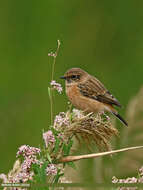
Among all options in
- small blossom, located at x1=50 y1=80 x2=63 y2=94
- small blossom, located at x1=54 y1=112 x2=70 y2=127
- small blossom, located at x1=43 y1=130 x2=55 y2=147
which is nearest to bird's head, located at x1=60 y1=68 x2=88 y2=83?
small blossom, located at x1=50 y1=80 x2=63 y2=94

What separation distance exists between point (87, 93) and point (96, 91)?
0.11m

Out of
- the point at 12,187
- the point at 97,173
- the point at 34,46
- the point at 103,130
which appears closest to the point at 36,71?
the point at 34,46

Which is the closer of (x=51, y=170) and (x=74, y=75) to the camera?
(x=51, y=170)

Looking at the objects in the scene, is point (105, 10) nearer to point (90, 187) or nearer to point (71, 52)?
point (71, 52)

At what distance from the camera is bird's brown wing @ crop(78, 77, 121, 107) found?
15.9ft

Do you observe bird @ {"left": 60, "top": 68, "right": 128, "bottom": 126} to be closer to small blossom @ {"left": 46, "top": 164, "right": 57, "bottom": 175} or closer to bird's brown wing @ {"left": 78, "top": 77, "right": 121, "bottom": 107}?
bird's brown wing @ {"left": 78, "top": 77, "right": 121, "bottom": 107}

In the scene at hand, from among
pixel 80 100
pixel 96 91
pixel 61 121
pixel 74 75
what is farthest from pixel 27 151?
pixel 74 75

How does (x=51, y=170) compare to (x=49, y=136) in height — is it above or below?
below

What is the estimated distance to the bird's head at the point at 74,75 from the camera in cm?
502

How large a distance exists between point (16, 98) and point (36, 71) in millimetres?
1058

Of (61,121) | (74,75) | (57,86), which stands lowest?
(61,121)

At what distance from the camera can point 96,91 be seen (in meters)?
4.95

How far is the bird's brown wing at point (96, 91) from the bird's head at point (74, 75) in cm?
9

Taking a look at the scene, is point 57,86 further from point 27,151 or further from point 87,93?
point 87,93
